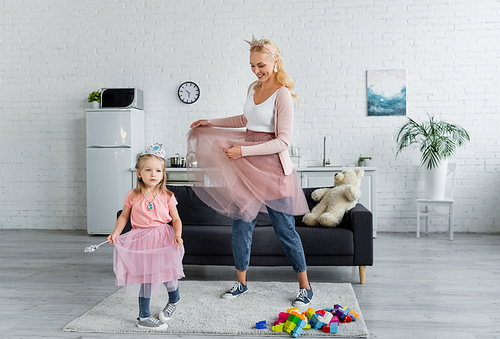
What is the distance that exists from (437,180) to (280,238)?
313 cm

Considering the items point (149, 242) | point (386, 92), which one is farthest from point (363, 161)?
point (149, 242)

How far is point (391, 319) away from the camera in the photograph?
228 cm

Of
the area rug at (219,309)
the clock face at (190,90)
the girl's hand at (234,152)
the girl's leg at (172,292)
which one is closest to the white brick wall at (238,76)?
the clock face at (190,90)

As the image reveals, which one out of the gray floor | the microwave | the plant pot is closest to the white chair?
the plant pot

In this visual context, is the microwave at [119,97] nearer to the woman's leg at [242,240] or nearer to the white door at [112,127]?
the white door at [112,127]

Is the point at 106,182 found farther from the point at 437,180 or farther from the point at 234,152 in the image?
the point at 437,180

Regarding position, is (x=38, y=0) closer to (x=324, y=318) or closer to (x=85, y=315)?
(x=85, y=315)

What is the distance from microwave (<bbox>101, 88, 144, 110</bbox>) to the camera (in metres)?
5.20

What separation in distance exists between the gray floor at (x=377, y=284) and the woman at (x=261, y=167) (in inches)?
23.9

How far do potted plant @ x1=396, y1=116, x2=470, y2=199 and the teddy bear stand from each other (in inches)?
71.2

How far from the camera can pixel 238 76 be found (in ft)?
18.2

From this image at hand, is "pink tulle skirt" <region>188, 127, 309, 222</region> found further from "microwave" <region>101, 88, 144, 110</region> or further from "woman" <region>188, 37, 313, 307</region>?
"microwave" <region>101, 88, 144, 110</region>

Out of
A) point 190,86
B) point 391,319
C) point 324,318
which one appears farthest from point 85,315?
point 190,86

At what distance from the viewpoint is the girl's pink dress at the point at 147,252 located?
82.1 inches
